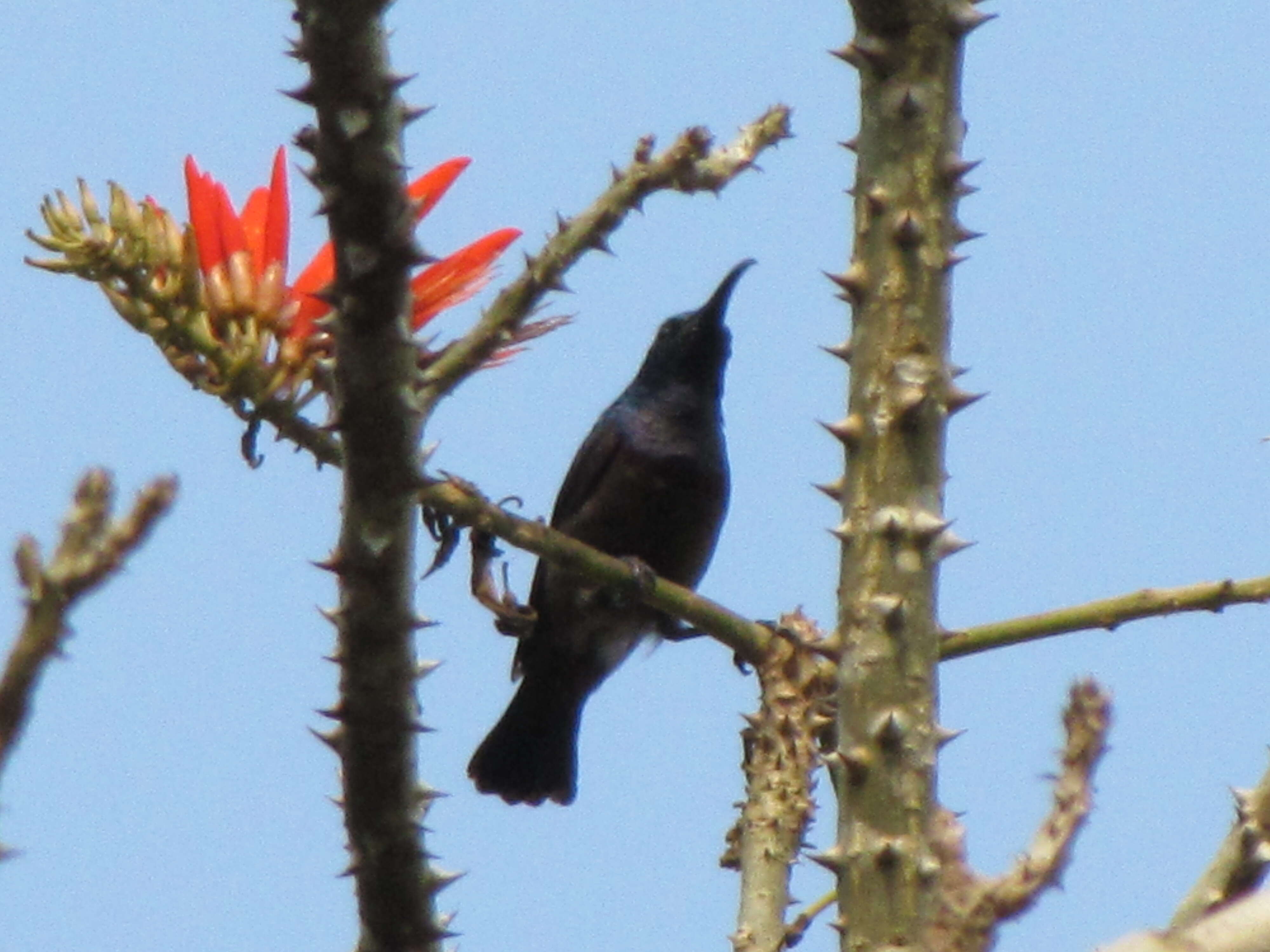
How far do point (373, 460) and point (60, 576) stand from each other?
873 millimetres

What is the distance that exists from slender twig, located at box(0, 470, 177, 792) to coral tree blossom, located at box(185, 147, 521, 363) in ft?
4.12

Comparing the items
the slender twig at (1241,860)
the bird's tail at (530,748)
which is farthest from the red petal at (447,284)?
the bird's tail at (530,748)

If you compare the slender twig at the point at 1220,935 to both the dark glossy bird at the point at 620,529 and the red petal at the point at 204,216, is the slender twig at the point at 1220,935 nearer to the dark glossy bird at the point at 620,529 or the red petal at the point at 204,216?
the red petal at the point at 204,216

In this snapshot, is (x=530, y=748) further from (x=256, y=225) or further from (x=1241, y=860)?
(x=1241, y=860)

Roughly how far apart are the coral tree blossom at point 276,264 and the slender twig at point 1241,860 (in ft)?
3.72

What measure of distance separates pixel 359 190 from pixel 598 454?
4.78 m

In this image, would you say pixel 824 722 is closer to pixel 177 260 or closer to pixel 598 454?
pixel 177 260

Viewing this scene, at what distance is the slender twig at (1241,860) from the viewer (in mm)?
2215

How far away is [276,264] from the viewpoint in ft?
8.25

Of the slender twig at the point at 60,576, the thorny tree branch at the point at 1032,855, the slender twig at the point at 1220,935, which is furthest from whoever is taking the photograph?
the thorny tree branch at the point at 1032,855

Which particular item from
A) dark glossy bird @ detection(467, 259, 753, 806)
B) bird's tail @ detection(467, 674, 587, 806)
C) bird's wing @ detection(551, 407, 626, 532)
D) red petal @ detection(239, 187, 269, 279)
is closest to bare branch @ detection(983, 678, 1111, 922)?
red petal @ detection(239, 187, 269, 279)

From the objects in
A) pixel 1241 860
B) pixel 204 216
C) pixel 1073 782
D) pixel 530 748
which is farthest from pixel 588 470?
pixel 1073 782

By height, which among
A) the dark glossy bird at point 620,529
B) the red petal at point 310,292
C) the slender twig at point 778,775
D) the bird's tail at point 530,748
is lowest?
the slender twig at point 778,775

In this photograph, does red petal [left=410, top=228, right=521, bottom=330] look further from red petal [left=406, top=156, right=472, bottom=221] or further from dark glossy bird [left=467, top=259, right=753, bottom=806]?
dark glossy bird [left=467, top=259, right=753, bottom=806]
